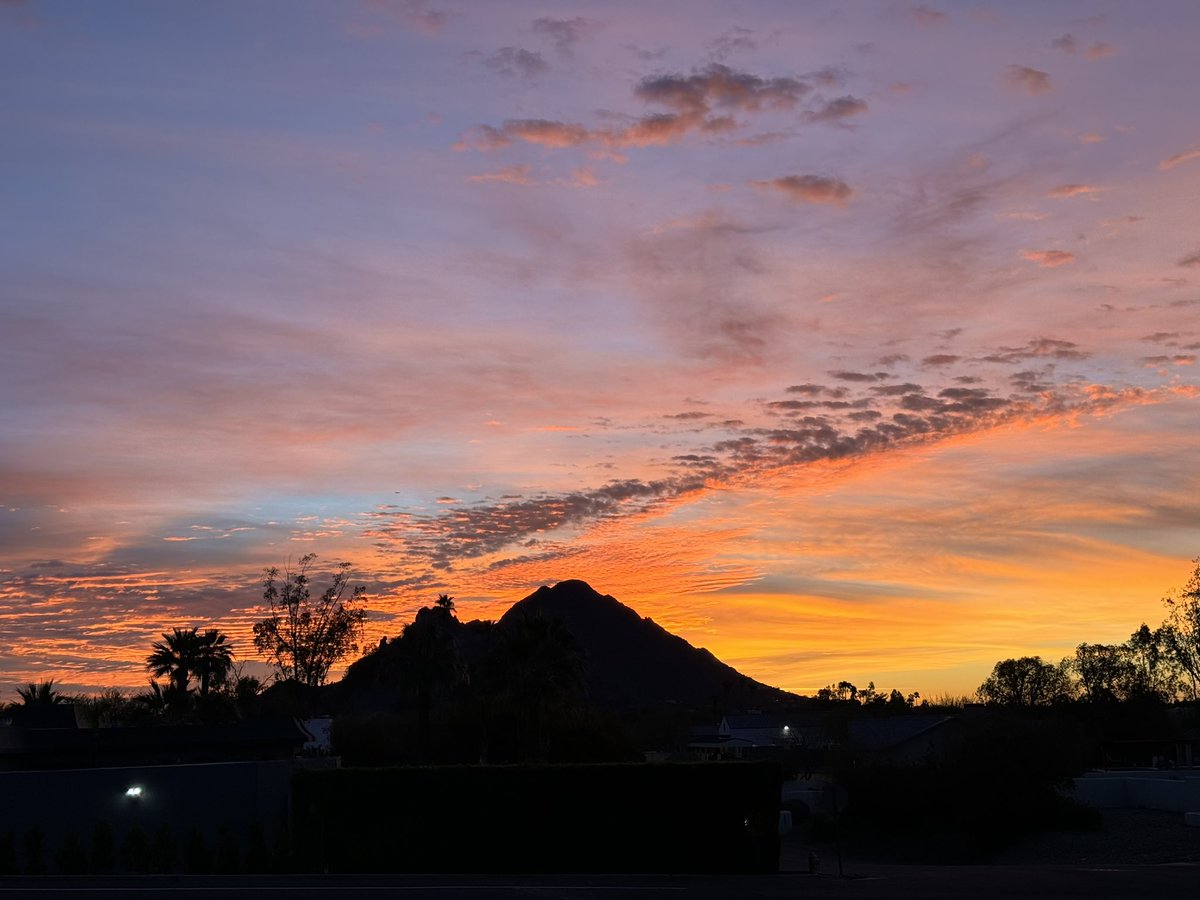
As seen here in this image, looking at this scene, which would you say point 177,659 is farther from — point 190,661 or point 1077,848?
point 1077,848

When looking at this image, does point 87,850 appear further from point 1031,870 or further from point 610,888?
point 1031,870

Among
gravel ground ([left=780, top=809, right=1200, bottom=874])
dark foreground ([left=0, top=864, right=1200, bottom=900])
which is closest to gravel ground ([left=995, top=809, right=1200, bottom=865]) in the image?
gravel ground ([left=780, top=809, right=1200, bottom=874])

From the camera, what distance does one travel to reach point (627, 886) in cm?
2909

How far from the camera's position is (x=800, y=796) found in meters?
69.8

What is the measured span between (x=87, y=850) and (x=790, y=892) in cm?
2110

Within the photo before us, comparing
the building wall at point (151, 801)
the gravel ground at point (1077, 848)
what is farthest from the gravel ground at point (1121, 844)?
the building wall at point (151, 801)

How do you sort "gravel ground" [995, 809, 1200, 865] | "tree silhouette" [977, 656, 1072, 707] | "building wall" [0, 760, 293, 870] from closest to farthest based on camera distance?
"building wall" [0, 760, 293, 870], "gravel ground" [995, 809, 1200, 865], "tree silhouette" [977, 656, 1072, 707]

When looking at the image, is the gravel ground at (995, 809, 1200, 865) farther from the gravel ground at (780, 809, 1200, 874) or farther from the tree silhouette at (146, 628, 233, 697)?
the tree silhouette at (146, 628, 233, 697)

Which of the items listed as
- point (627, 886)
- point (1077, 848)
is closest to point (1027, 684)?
point (1077, 848)

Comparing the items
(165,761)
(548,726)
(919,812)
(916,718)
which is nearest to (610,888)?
(165,761)

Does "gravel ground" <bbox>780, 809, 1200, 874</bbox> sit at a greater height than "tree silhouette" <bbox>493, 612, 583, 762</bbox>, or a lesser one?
lesser

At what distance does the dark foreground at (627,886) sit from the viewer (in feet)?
86.0

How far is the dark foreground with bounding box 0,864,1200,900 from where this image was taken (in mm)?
26219

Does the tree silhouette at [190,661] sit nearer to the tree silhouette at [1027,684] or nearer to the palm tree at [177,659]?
the palm tree at [177,659]
